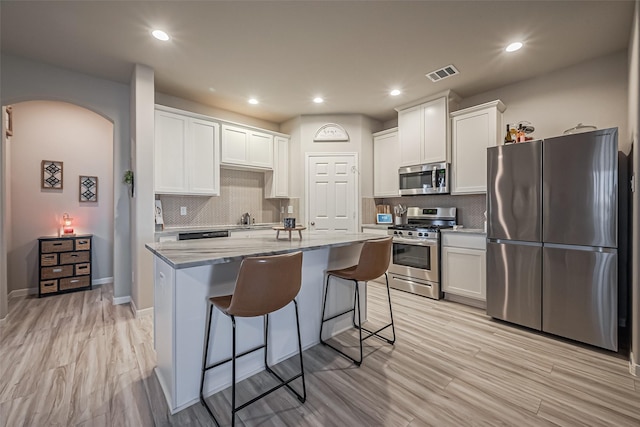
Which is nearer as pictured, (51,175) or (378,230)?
(51,175)

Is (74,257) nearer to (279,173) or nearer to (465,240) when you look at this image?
(279,173)

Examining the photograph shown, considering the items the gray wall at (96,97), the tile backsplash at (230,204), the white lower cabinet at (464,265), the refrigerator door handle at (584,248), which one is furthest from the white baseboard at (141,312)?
the refrigerator door handle at (584,248)

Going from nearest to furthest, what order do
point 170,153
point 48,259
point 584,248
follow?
1. point 584,248
2. point 170,153
3. point 48,259

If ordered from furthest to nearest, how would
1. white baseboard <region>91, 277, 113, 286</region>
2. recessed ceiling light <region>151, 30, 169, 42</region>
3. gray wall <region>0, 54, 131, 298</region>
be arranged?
white baseboard <region>91, 277, 113, 286</region> < gray wall <region>0, 54, 131, 298</region> < recessed ceiling light <region>151, 30, 169, 42</region>

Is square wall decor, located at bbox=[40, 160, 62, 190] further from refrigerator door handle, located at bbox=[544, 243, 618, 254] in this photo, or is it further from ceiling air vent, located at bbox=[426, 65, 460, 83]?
refrigerator door handle, located at bbox=[544, 243, 618, 254]

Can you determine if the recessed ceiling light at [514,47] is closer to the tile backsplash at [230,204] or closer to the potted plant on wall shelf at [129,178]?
the tile backsplash at [230,204]

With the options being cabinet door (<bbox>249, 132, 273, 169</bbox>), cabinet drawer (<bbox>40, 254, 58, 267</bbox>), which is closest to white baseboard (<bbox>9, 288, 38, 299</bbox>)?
cabinet drawer (<bbox>40, 254, 58, 267</bbox>)

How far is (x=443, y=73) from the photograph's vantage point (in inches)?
132

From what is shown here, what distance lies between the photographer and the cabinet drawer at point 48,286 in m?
3.73

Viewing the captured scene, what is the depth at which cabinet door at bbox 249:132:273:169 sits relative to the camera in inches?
180

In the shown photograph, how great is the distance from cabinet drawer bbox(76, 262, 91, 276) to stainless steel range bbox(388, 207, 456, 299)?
14.8 feet

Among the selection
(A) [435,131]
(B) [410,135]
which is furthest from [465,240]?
(B) [410,135]

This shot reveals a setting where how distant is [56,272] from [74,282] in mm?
255

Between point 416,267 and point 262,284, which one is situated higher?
point 262,284
